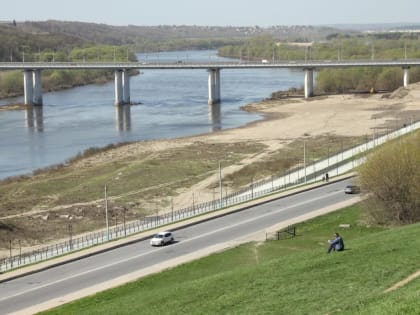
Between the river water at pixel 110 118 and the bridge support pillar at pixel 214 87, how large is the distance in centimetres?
115

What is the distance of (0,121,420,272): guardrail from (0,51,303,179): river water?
1845 cm

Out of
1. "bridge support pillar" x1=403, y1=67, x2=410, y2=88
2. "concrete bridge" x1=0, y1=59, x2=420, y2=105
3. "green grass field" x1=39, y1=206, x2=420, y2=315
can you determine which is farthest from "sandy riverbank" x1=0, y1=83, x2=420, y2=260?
"green grass field" x1=39, y1=206, x2=420, y2=315

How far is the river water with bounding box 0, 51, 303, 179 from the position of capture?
7088 centimetres

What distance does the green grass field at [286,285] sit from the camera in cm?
1980

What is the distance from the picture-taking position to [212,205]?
42000mm

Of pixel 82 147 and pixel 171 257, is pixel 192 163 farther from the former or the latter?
pixel 171 257

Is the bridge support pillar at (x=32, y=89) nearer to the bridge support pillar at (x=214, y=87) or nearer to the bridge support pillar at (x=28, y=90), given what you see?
the bridge support pillar at (x=28, y=90)

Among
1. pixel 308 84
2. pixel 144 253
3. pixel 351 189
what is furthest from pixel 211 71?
pixel 144 253

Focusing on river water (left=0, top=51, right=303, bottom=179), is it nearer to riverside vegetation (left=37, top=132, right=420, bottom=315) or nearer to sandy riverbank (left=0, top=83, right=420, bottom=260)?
sandy riverbank (left=0, top=83, right=420, bottom=260)

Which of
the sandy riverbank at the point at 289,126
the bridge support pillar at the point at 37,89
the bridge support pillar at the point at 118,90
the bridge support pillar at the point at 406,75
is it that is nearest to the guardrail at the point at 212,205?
the sandy riverbank at the point at 289,126

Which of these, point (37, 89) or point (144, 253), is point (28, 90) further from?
point (144, 253)

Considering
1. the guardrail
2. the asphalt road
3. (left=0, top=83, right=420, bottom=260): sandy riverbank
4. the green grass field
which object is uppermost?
the green grass field

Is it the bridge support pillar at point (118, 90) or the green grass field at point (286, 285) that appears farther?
the bridge support pillar at point (118, 90)

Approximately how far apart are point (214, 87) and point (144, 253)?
79.3m
